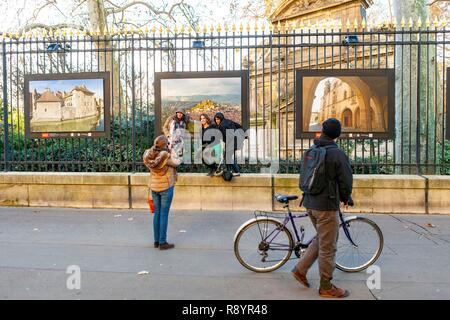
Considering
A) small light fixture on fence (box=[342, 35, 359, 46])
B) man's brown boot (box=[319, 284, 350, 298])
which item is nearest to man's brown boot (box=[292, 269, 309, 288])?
man's brown boot (box=[319, 284, 350, 298])

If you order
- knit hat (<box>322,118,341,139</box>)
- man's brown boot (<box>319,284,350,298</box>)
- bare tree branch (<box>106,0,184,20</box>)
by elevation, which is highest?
bare tree branch (<box>106,0,184,20</box>)

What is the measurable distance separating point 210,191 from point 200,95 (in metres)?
1.98

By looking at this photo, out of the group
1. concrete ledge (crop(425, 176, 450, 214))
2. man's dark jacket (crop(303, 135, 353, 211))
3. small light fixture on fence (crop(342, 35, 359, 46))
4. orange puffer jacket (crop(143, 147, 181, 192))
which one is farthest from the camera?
small light fixture on fence (crop(342, 35, 359, 46))

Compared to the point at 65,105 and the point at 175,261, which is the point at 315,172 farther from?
the point at 65,105

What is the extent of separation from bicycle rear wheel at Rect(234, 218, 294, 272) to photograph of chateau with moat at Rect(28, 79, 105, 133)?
5.14 meters

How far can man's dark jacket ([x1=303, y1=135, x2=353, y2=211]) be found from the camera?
418 cm

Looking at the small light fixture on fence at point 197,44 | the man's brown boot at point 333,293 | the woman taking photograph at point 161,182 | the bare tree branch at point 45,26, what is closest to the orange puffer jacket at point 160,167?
the woman taking photograph at point 161,182

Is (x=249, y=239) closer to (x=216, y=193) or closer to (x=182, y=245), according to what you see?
(x=182, y=245)

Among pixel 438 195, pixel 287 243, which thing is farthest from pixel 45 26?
pixel 287 243

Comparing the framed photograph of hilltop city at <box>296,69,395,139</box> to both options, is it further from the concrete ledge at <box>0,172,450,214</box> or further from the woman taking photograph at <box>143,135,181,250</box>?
the woman taking photograph at <box>143,135,181,250</box>

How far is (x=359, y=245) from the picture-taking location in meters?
5.01

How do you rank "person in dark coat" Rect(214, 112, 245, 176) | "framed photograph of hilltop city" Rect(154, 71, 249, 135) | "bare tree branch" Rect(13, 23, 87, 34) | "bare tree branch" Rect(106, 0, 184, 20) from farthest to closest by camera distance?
"bare tree branch" Rect(106, 0, 184, 20) < "bare tree branch" Rect(13, 23, 87, 34) < "framed photograph of hilltop city" Rect(154, 71, 249, 135) < "person in dark coat" Rect(214, 112, 245, 176)

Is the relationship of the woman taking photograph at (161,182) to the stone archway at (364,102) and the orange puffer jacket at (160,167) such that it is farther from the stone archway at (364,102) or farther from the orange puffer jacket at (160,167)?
the stone archway at (364,102)
